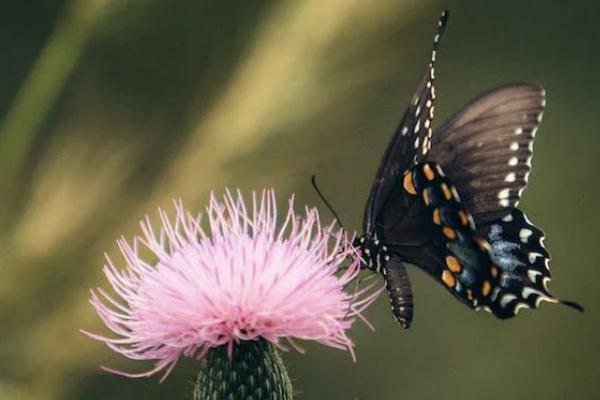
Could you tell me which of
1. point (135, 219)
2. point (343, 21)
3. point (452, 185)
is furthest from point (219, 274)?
point (135, 219)

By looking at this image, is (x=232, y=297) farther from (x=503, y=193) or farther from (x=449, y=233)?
(x=503, y=193)

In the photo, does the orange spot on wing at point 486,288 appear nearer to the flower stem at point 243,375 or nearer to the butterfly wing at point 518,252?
the butterfly wing at point 518,252

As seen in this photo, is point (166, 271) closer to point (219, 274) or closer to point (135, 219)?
point (219, 274)

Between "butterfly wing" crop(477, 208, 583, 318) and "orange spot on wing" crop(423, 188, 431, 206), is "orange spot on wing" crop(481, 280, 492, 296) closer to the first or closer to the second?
"butterfly wing" crop(477, 208, 583, 318)

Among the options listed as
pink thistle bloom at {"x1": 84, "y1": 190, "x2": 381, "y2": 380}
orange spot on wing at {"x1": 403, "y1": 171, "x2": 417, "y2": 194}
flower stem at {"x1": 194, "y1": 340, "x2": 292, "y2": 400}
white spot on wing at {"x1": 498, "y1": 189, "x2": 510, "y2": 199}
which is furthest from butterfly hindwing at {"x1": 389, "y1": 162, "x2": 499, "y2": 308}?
flower stem at {"x1": 194, "y1": 340, "x2": 292, "y2": 400}

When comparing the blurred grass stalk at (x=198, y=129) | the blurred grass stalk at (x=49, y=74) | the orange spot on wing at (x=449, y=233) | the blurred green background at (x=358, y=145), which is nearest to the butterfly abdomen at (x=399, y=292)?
the orange spot on wing at (x=449, y=233)
